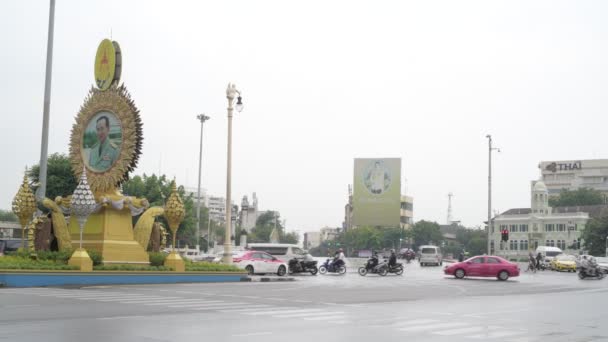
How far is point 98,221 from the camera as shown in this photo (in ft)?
97.9

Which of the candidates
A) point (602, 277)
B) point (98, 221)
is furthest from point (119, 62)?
point (602, 277)

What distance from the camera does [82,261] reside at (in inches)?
1048

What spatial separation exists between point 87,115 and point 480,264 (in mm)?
21153

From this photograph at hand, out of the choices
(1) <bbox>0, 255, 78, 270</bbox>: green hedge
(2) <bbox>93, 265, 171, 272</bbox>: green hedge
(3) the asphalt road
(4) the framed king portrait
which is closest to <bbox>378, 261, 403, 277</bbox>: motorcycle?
(2) <bbox>93, 265, 171, 272</bbox>: green hedge

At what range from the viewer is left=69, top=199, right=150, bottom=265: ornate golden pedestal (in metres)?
29.3

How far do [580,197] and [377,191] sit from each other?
105m

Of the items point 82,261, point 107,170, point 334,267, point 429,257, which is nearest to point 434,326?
point 82,261

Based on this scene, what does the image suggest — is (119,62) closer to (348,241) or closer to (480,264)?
(480,264)

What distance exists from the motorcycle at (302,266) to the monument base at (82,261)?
15753 mm

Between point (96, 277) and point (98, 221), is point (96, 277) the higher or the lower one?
the lower one

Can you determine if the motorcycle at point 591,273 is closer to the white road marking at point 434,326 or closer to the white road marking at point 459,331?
the white road marking at point 434,326

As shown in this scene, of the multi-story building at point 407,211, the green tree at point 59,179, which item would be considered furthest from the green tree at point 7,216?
the green tree at point 59,179

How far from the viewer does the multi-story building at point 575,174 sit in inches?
6673

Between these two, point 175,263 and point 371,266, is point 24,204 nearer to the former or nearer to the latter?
point 175,263
